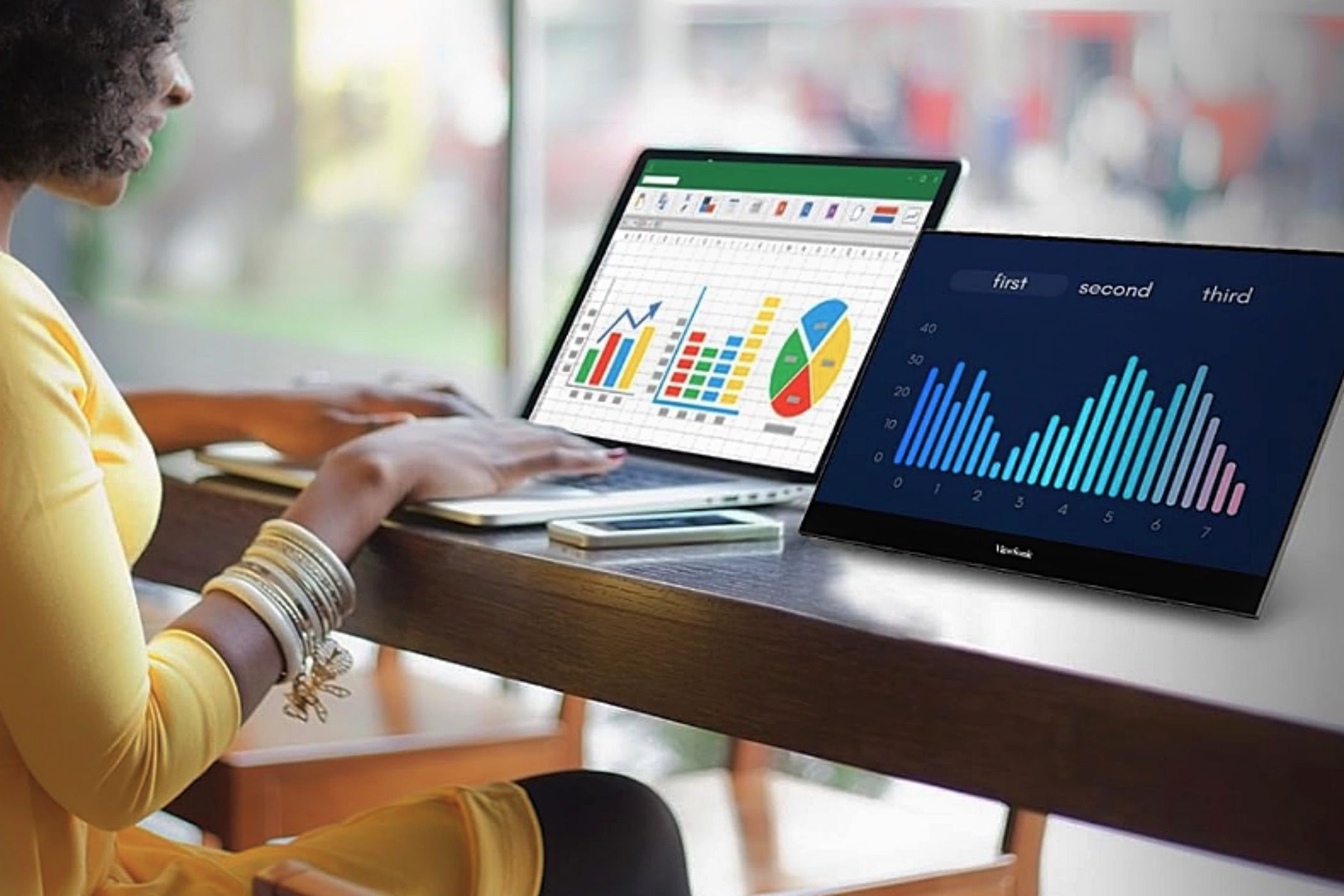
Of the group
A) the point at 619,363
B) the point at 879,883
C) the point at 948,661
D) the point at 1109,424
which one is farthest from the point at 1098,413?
the point at 619,363

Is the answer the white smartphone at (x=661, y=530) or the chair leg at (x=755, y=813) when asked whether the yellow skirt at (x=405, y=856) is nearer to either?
the white smartphone at (x=661, y=530)

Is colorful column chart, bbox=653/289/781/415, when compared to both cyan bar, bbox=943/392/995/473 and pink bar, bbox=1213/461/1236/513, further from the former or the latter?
pink bar, bbox=1213/461/1236/513

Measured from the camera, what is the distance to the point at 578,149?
3.62 m

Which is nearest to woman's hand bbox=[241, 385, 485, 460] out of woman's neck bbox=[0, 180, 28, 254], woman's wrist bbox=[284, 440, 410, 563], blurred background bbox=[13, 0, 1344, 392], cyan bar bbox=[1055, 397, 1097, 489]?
woman's wrist bbox=[284, 440, 410, 563]

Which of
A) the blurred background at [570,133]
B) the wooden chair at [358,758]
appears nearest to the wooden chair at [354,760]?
the wooden chair at [358,758]

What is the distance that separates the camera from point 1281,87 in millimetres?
2785

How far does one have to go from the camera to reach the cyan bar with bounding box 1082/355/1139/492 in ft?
3.90

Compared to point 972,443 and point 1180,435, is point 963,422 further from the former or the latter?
point 1180,435

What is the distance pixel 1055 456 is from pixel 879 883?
0.35m

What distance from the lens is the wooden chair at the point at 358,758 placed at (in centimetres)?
167

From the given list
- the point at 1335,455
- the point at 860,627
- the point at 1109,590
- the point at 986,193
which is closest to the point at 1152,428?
the point at 1109,590

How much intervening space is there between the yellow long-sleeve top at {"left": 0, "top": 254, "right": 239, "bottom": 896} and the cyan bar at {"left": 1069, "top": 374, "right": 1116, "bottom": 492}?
1.71 ft

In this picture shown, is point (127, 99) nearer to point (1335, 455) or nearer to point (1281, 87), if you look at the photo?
point (1335, 455)

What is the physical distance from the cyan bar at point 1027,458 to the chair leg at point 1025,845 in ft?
1.52
